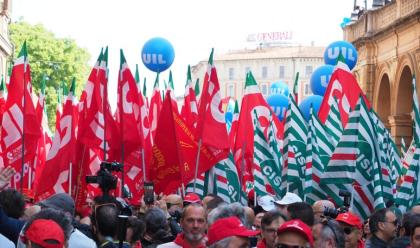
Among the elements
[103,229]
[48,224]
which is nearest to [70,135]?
[103,229]

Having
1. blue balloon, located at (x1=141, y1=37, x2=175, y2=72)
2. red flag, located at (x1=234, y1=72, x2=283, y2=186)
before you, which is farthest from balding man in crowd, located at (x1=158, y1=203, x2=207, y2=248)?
blue balloon, located at (x1=141, y1=37, x2=175, y2=72)

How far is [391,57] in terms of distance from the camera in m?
37.5

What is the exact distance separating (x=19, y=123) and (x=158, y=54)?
178 inches

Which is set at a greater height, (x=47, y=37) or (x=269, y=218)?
(x=47, y=37)

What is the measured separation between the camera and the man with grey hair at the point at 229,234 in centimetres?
728

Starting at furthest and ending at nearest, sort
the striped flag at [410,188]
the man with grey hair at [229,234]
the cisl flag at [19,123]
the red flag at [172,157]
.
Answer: the cisl flag at [19,123], the red flag at [172,157], the striped flag at [410,188], the man with grey hair at [229,234]

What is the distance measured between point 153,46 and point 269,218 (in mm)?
13071

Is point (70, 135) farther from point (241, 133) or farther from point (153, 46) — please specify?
point (153, 46)

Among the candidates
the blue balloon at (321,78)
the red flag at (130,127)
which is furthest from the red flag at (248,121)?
the blue balloon at (321,78)

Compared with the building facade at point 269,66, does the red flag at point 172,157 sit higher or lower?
lower

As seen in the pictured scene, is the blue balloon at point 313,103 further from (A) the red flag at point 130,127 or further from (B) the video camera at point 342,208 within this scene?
(B) the video camera at point 342,208

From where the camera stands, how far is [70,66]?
7656cm

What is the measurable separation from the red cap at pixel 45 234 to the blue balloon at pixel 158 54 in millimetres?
14858

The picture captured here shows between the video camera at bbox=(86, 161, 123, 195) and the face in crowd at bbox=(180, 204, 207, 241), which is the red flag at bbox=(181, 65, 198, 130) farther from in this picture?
the face in crowd at bbox=(180, 204, 207, 241)
